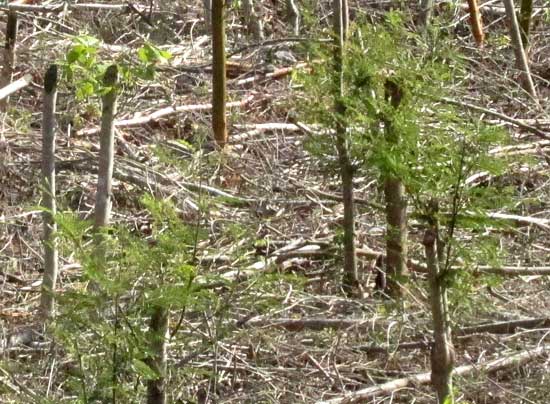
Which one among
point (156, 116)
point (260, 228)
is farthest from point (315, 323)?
point (156, 116)

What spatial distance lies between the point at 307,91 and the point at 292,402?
4.71 feet

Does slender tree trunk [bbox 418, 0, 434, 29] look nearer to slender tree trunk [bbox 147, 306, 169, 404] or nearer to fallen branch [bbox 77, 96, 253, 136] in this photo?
fallen branch [bbox 77, 96, 253, 136]

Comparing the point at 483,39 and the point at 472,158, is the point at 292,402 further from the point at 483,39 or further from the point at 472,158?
the point at 483,39

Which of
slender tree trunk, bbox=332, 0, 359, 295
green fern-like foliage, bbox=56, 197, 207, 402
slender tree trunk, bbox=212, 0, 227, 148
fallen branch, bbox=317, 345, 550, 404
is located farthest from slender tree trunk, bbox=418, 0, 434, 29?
green fern-like foliage, bbox=56, 197, 207, 402

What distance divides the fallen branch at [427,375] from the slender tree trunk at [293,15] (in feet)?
14.6

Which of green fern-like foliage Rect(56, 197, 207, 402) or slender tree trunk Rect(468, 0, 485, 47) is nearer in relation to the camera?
green fern-like foliage Rect(56, 197, 207, 402)

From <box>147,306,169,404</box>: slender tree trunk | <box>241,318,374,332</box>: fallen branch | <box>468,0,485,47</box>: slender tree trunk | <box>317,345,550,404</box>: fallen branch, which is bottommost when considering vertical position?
<box>317,345,550,404</box>: fallen branch

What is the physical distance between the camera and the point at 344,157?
5.24 m

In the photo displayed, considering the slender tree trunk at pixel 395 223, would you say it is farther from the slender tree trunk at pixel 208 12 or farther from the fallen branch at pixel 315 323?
the slender tree trunk at pixel 208 12

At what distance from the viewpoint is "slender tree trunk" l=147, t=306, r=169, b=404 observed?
3.30 meters

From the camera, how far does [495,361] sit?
4695 mm

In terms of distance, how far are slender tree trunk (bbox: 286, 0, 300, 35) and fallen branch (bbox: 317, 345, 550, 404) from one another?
4451 millimetres

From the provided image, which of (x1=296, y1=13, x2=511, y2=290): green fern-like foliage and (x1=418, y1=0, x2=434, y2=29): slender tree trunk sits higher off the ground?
(x1=418, y1=0, x2=434, y2=29): slender tree trunk

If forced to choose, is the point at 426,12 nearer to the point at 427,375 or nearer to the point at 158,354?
the point at 427,375
